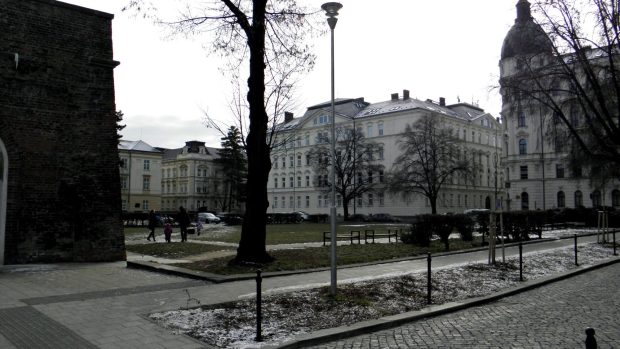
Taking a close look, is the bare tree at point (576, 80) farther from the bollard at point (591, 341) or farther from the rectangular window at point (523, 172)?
the rectangular window at point (523, 172)

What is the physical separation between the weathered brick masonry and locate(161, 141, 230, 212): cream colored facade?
89.0 meters

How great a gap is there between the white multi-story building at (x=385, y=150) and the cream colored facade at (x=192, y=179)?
1779 cm

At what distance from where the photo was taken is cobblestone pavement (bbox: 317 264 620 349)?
22.1 feet

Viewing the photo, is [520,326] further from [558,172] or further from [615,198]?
[558,172]

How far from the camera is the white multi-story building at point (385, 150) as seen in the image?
7406 cm

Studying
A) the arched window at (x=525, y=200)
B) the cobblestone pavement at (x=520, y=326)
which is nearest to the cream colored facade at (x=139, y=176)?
the arched window at (x=525, y=200)

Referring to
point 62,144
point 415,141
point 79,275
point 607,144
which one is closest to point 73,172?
point 62,144

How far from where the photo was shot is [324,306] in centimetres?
869

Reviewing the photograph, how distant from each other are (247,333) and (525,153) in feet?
255

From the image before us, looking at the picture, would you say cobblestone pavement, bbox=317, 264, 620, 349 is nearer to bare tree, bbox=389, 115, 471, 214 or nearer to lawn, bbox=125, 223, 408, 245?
lawn, bbox=125, 223, 408, 245

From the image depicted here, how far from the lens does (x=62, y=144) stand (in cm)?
1520

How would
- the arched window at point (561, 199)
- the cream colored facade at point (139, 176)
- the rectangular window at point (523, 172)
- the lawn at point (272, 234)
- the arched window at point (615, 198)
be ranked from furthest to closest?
the cream colored facade at point (139, 176) → the rectangular window at point (523, 172) → the arched window at point (561, 199) → the arched window at point (615, 198) → the lawn at point (272, 234)

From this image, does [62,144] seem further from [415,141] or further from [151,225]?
[415,141]

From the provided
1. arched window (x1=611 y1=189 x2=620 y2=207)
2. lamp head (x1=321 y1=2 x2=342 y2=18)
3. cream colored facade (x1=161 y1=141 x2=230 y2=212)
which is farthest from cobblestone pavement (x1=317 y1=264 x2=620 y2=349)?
cream colored facade (x1=161 y1=141 x2=230 y2=212)
